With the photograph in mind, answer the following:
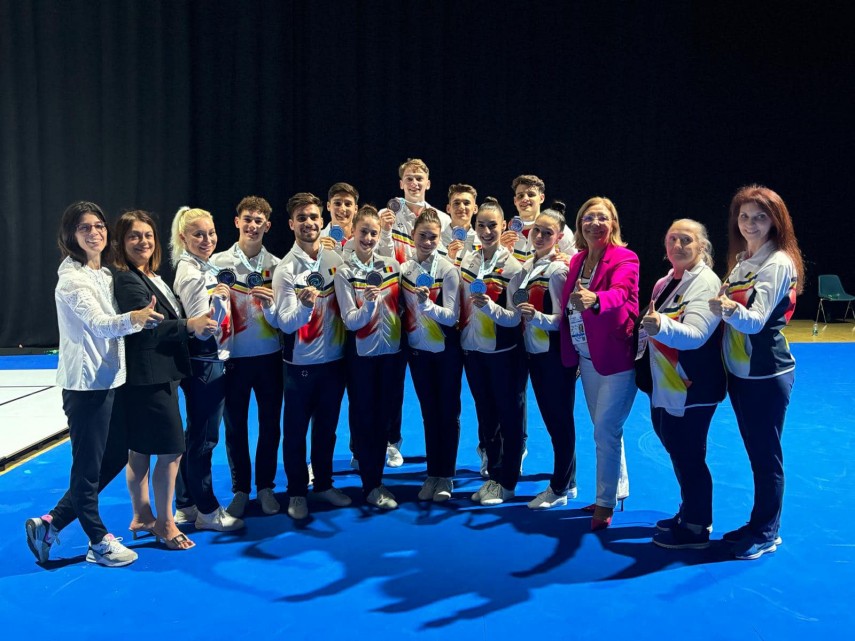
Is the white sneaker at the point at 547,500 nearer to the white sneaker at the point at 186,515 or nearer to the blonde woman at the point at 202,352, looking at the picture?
the blonde woman at the point at 202,352

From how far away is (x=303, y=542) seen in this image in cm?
353

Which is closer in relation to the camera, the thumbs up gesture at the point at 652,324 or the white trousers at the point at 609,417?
the thumbs up gesture at the point at 652,324

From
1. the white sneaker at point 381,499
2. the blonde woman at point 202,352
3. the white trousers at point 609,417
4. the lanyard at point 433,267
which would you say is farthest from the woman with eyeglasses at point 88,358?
the white trousers at point 609,417

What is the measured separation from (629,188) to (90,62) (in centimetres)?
803

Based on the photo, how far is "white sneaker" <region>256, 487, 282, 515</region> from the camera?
3.91 meters

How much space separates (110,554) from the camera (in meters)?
3.26

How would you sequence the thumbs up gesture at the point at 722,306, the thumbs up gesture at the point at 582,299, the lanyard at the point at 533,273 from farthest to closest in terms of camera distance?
the lanyard at the point at 533,273 → the thumbs up gesture at the point at 582,299 → the thumbs up gesture at the point at 722,306

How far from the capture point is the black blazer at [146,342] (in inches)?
127

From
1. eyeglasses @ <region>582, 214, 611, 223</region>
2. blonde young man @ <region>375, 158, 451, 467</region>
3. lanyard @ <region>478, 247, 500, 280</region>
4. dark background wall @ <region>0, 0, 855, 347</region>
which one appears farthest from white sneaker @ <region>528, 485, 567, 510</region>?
dark background wall @ <region>0, 0, 855, 347</region>

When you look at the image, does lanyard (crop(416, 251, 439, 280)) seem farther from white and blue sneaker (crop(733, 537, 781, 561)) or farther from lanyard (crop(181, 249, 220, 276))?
white and blue sneaker (crop(733, 537, 781, 561))

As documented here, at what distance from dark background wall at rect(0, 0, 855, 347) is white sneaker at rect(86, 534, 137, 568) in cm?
750

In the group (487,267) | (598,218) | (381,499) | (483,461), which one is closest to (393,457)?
(483,461)

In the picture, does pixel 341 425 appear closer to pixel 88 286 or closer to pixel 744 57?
pixel 88 286

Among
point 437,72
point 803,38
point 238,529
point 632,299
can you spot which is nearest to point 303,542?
point 238,529
